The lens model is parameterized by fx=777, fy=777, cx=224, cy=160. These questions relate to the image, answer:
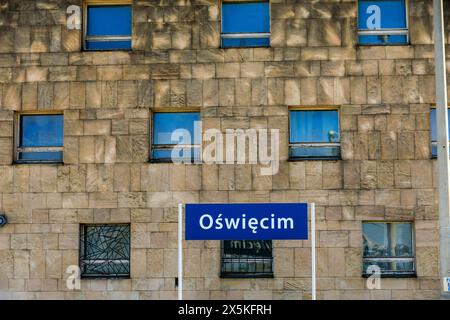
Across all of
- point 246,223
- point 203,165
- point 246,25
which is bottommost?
point 246,223

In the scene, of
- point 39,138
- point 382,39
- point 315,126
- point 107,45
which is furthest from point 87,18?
point 382,39

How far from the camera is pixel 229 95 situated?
17.0 meters

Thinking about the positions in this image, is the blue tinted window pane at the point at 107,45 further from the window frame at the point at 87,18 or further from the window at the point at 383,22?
the window at the point at 383,22

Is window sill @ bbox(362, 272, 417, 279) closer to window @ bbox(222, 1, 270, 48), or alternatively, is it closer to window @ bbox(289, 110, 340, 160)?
window @ bbox(289, 110, 340, 160)

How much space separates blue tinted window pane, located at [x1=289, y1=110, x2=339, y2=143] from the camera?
56.0ft

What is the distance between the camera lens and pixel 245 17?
17391 millimetres

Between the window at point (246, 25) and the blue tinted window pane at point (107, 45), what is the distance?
2.21m

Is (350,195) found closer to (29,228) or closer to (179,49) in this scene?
(179,49)

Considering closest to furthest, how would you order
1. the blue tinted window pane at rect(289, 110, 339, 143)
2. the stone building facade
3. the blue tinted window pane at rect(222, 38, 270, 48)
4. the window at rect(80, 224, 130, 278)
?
the stone building facade < the window at rect(80, 224, 130, 278) < the blue tinted window pane at rect(289, 110, 339, 143) < the blue tinted window pane at rect(222, 38, 270, 48)

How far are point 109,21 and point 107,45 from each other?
0.56 m

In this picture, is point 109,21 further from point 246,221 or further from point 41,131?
point 246,221

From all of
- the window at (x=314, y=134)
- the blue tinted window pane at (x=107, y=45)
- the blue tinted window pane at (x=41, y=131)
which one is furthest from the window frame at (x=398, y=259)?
the blue tinted window pane at (x=41, y=131)

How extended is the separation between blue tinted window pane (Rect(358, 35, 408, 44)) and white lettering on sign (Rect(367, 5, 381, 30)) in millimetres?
228

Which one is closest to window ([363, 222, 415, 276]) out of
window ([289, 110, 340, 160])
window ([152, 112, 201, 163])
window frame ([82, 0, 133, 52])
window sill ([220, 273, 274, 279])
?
window ([289, 110, 340, 160])
